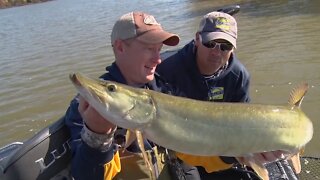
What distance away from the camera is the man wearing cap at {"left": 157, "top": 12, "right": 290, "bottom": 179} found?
421cm

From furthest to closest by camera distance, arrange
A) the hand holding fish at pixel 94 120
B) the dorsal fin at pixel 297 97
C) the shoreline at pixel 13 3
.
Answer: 1. the shoreline at pixel 13 3
2. the dorsal fin at pixel 297 97
3. the hand holding fish at pixel 94 120

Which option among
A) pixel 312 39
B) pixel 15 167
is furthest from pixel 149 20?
pixel 312 39

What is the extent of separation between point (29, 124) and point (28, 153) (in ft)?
17.4

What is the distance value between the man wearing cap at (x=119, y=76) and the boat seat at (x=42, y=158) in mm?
95

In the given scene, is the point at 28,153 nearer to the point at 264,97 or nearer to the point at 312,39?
the point at 264,97

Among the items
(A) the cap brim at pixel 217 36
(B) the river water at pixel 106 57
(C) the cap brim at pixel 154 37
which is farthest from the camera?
(B) the river water at pixel 106 57

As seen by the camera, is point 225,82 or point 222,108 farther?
point 225,82

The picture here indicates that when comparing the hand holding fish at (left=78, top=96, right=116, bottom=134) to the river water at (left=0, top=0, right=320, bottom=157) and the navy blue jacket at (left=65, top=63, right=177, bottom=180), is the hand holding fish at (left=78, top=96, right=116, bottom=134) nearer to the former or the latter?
the navy blue jacket at (left=65, top=63, right=177, bottom=180)

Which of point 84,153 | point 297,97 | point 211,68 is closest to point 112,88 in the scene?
point 84,153

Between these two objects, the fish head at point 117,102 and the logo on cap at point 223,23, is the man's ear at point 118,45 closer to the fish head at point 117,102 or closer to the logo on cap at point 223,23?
the fish head at point 117,102

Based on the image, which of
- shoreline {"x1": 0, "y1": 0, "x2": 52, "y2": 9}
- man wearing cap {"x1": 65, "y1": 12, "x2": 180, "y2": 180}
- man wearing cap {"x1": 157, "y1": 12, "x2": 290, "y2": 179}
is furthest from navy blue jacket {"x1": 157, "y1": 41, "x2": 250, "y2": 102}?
shoreline {"x1": 0, "y1": 0, "x2": 52, "y2": 9}

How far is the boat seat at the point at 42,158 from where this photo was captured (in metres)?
3.27

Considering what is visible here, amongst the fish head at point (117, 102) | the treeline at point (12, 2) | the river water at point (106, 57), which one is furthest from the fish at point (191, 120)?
the treeline at point (12, 2)

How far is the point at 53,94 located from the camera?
1011 centimetres
